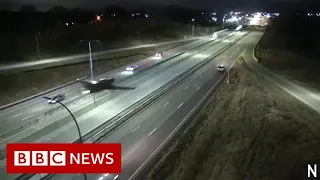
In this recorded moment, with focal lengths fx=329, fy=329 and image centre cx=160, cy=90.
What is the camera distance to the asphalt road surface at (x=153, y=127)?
29.6 meters

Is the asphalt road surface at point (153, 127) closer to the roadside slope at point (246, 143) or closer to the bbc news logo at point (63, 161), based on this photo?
the roadside slope at point (246, 143)

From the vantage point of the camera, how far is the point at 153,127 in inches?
1523

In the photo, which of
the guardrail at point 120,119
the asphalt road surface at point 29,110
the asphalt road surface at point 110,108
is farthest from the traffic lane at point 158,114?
the asphalt road surface at point 29,110

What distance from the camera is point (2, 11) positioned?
122 meters

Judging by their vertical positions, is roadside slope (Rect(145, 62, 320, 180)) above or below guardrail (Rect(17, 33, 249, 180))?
below

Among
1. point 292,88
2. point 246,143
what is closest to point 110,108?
point 246,143

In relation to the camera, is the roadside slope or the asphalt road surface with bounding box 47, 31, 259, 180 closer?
the roadside slope

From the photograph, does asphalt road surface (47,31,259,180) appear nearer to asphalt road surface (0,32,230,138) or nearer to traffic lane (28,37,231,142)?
traffic lane (28,37,231,142)

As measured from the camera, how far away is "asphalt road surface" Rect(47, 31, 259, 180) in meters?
29.6

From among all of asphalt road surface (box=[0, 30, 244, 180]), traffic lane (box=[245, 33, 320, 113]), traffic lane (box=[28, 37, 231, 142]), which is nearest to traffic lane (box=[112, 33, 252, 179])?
traffic lane (box=[28, 37, 231, 142])

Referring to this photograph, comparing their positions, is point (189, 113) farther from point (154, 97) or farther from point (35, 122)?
point (35, 122)

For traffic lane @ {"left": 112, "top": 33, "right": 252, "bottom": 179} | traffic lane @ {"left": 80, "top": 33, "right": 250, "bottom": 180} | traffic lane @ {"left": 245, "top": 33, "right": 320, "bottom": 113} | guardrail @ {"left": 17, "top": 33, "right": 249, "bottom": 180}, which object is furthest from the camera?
traffic lane @ {"left": 245, "top": 33, "right": 320, "bottom": 113}

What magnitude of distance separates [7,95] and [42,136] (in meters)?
21.5

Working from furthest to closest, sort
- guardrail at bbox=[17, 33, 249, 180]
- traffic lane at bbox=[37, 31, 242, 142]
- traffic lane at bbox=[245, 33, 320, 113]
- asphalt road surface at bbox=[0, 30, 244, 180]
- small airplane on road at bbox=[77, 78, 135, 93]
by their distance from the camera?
small airplane on road at bbox=[77, 78, 135, 93], traffic lane at bbox=[245, 33, 320, 113], traffic lane at bbox=[37, 31, 242, 142], asphalt road surface at bbox=[0, 30, 244, 180], guardrail at bbox=[17, 33, 249, 180]
